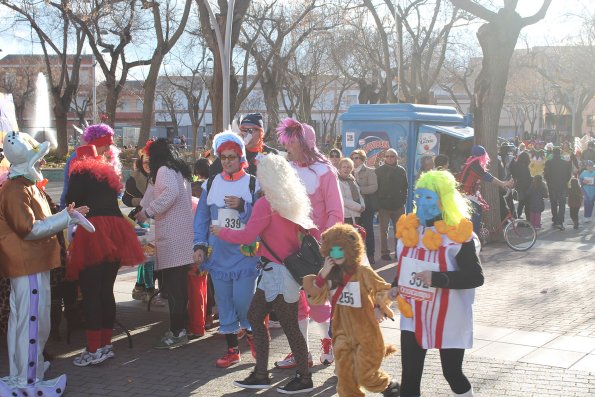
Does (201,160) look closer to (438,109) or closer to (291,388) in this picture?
(291,388)

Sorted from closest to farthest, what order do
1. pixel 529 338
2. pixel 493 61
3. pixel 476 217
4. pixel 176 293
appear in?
pixel 176 293 < pixel 529 338 < pixel 476 217 < pixel 493 61

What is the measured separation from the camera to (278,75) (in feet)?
115

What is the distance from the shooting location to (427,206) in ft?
15.6

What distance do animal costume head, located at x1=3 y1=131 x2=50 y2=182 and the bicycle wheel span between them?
9934mm

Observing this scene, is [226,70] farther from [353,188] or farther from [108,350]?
[108,350]

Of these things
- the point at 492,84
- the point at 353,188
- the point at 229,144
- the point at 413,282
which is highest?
the point at 492,84

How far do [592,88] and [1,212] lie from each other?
50.4 meters

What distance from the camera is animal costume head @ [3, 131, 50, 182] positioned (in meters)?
5.58

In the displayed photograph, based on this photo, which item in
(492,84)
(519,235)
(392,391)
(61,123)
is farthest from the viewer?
(61,123)

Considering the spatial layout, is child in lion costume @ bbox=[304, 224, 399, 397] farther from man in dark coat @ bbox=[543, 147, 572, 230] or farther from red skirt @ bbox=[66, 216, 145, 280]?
man in dark coat @ bbox=[543, 147, 572, 230]

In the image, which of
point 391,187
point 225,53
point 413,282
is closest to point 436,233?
point 413,282

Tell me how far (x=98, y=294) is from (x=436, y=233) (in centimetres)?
311

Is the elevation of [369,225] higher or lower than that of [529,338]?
higher

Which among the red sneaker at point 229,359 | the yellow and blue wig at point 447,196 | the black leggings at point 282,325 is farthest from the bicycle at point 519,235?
the yellow and blue wig at point 447,196
